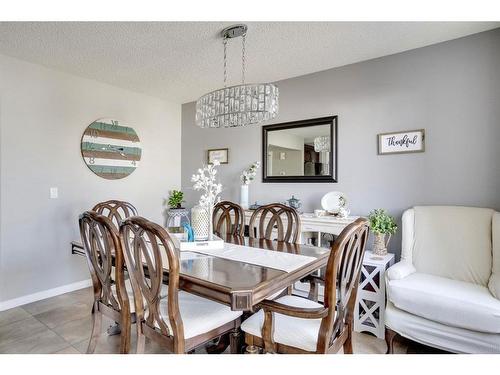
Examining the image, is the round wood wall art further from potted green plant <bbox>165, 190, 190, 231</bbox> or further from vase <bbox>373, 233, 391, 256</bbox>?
vase <bbox>373, 233, 391, 256</bbox>

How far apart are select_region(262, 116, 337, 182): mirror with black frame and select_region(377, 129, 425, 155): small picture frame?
1.53 feet

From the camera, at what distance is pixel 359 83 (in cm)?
294

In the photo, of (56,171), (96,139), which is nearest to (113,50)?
(96,139)

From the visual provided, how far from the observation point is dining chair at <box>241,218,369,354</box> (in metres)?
1.29

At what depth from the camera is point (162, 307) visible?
5.53ft

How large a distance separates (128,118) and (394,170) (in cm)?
319

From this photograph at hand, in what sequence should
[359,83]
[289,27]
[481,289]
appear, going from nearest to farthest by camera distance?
[481,289]
[289,27]
[359,83]

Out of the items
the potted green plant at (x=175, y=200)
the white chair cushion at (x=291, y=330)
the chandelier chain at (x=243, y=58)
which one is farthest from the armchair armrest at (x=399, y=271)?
the potted green plant at (x=175, y=200)

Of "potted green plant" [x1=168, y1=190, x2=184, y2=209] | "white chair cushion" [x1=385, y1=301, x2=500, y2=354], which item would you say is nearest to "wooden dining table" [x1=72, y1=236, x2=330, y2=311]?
"white chair cushion" [x1=385, y1=301, x2=500, y2=354]

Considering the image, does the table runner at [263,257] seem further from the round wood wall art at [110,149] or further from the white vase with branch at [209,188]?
the round wood wall art at [110,149]

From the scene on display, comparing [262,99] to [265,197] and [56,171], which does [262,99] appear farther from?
[56,171]

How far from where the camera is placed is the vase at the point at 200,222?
83.3 inches

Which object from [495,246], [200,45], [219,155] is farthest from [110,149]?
[495,246]

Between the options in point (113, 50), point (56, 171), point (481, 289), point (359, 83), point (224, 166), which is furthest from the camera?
point (224, 166)
